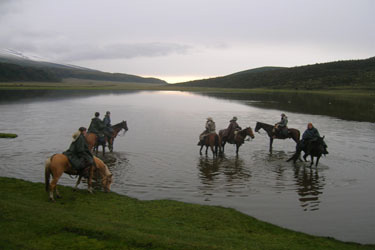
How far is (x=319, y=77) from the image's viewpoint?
527 ft

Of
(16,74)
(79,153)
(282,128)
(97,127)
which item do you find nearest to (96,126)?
(97,127)

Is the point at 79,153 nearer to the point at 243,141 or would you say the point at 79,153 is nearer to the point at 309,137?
the point at 243,141

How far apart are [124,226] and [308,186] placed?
9.50 m

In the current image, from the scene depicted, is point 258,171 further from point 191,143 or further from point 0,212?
point 0,212

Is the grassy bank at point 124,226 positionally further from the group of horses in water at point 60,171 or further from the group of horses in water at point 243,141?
the group of horses in water at point 243,141

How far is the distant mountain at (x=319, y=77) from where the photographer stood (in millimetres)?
141775

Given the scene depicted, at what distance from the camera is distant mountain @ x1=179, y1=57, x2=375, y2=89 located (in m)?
142

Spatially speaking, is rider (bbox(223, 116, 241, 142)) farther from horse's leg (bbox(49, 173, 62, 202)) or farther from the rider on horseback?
→ horse's leg (bbox(49, 173, 62, 202))

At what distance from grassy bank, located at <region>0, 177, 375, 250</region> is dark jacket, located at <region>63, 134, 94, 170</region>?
47.5 inches

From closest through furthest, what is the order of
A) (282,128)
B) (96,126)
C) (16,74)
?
(96,126)
(282,128)
(16,74)

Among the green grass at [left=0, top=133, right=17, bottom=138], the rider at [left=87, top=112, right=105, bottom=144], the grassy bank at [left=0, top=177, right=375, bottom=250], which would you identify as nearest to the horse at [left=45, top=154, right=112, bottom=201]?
the grassy bank at [left=0, top=177, right=375, bottom=250]

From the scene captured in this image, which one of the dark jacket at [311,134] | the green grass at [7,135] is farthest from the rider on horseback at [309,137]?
the green grass at [7,135]

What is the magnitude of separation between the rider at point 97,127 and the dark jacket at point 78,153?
24.4 ft

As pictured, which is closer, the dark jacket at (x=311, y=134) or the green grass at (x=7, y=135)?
the dark jacket at (x=311, y=134)
